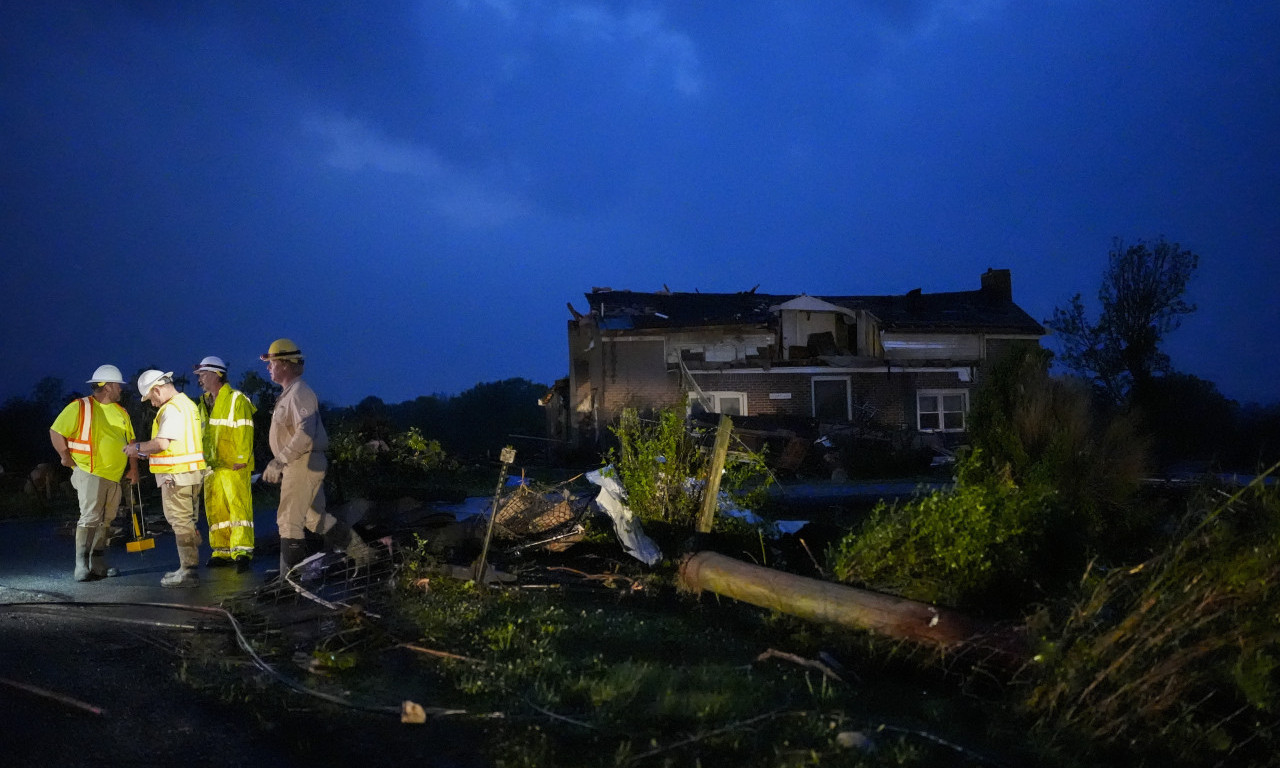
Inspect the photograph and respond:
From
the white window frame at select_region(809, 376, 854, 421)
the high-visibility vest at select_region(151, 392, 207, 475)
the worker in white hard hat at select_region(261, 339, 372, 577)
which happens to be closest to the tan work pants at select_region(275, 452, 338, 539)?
the worker in white hard hat at select_region(261, 339, 372, 577)

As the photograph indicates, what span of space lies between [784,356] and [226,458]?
2249 cm

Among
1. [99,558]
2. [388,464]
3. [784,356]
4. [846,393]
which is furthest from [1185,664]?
[784,356]

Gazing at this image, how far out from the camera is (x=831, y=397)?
27.9m

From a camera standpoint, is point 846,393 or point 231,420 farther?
point 846,393

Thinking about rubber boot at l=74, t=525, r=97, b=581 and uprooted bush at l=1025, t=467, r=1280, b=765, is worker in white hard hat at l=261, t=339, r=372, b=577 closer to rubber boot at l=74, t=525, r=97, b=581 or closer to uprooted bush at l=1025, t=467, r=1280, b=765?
rubber boot at l=74, t=525, r=97, b=581

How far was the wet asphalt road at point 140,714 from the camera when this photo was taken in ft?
11.8

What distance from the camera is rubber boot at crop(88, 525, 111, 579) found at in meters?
7.75

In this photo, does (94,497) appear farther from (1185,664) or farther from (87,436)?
(1185,664)

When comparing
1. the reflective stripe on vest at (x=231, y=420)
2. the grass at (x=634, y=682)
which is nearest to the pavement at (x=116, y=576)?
the reflective stripe on vest at (x=231, y=420)

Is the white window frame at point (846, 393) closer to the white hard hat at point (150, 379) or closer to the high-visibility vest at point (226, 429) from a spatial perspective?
the high-visibility vest at point (226, 429)

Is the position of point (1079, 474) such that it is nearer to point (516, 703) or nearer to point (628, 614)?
point (628, 614)

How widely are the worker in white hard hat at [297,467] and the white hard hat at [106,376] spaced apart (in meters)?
2.01

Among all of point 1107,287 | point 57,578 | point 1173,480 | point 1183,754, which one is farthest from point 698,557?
point 1107,287

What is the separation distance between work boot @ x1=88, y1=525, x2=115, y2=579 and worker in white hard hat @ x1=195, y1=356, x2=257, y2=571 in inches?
34.7
